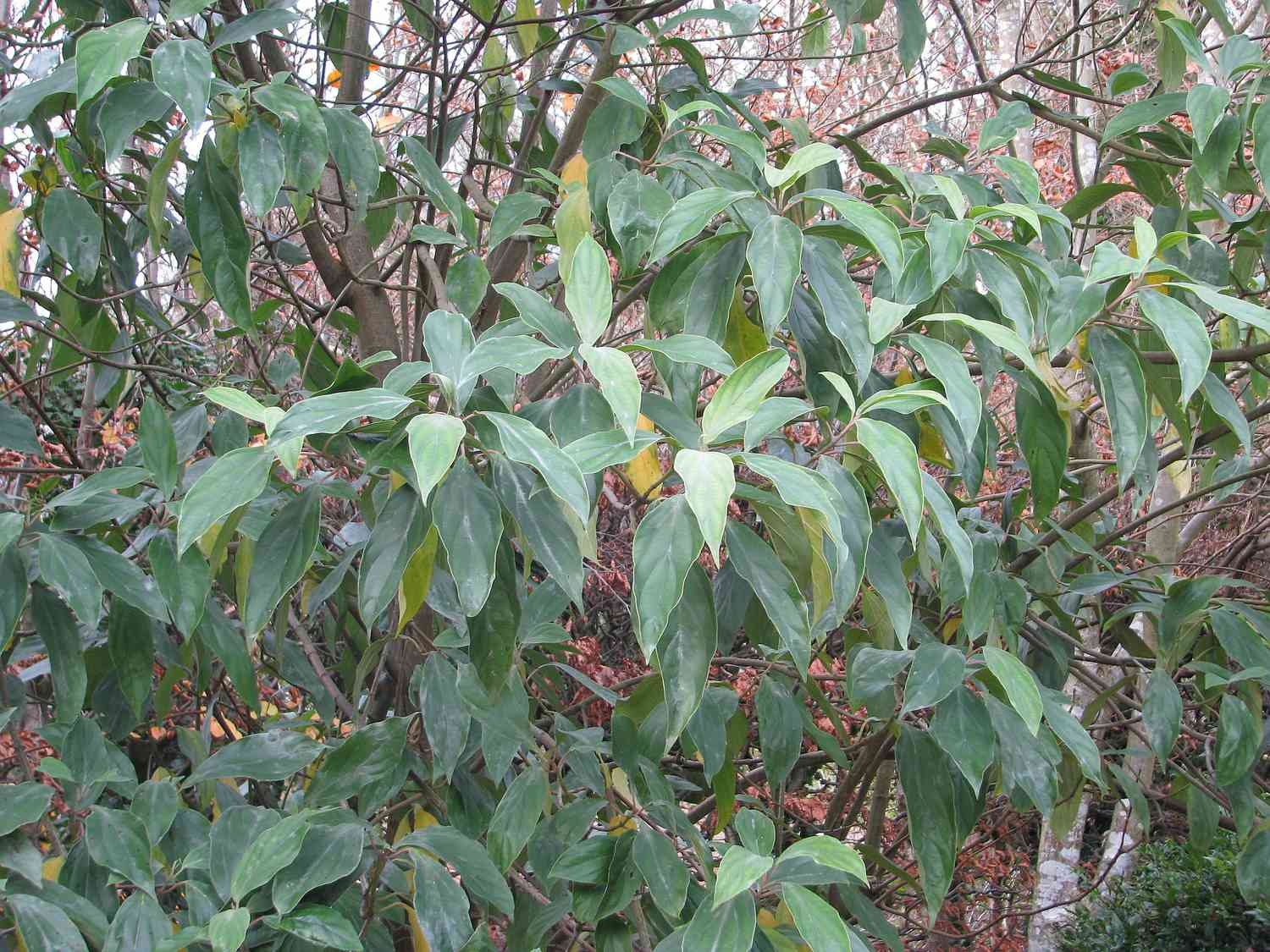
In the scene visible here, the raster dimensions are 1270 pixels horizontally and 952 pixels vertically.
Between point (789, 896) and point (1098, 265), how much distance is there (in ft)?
2.11

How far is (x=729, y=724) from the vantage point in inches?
63.7

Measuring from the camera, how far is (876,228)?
966 mm

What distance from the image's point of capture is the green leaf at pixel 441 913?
1084mm

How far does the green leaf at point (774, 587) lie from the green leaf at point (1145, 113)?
34.4 inches

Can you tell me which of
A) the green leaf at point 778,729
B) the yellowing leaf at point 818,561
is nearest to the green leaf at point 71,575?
the yellowing leaf at point 818,561

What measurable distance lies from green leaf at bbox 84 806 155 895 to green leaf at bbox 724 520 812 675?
2.33 ft

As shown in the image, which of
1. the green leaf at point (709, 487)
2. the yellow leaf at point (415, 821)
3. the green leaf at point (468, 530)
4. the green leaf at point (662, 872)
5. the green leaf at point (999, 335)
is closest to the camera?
the green leaf at point (709, 487)

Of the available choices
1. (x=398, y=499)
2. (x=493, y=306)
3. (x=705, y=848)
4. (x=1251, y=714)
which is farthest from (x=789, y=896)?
(x=493, y=306)

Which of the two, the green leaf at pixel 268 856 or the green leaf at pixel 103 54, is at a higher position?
the green leaf at pixel 103 54

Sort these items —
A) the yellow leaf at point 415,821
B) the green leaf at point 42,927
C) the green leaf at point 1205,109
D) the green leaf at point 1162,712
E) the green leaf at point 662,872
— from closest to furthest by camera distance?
the green leaf at point 42,927
the green leaf at point 662,872
the green leaf at point 1205,109
the yellow leaf at point 415,821
the green leaf at point 1162,712

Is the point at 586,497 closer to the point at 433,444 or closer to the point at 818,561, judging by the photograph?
the point at 433,444

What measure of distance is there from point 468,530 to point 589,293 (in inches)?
9.0

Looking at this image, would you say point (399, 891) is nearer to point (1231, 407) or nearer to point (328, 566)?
point (328, 566)

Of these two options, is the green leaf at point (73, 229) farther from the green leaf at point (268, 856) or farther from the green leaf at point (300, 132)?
the green leaf at point (268, 856)
